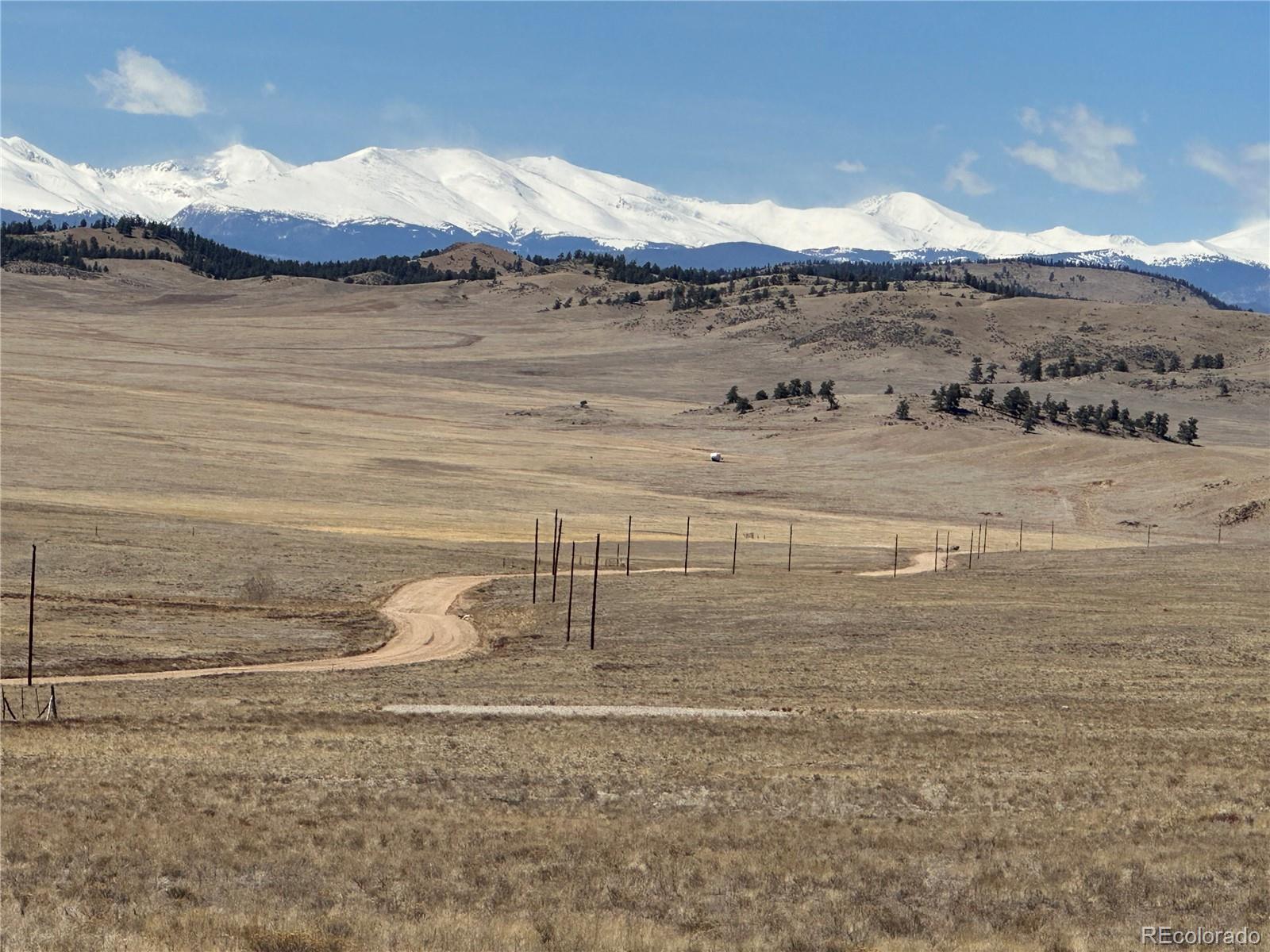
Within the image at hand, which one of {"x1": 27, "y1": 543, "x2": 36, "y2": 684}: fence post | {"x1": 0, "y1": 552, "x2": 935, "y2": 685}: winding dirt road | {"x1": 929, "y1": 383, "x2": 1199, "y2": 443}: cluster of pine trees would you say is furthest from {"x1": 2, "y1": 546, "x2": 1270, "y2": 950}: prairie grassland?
{"x1": 929, "y1": 383, "x2": 1199, "y2": 443}: cluster of pine trees

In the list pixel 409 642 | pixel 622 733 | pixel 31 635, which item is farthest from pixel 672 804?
pixel 409 642

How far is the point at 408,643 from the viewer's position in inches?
2103

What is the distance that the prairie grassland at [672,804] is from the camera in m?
17.5

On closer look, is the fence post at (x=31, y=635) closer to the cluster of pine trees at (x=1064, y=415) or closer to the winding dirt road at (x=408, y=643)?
the winding dirt road at (x=408, y=643)

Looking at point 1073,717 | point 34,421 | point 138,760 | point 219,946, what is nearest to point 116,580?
point 138,760

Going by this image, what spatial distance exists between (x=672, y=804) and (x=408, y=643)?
29514 millimetres

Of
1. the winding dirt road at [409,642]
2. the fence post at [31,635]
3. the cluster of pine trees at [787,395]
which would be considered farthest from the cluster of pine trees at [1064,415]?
the fence post at [31,635]

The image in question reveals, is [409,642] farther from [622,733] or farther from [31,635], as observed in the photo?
[622,733]

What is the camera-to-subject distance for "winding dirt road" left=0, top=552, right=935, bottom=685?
145ft
